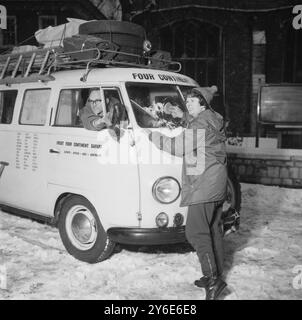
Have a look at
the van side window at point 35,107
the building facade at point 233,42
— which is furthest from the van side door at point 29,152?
the building facade at point 233,42

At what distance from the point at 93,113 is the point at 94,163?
1.91ft

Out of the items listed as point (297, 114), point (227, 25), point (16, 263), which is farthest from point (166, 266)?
point (227, 25)

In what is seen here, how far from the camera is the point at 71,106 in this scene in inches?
203

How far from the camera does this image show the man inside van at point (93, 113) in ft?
15.5

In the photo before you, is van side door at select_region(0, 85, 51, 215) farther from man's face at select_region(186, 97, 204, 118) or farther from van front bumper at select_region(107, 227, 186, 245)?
man's face at select_region(186, 97, 204, 118)

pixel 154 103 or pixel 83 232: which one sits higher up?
pixel 154 103

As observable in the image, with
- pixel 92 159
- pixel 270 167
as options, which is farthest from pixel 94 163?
pixel 270 167

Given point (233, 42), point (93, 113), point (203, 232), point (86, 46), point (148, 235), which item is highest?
point (233, 42)

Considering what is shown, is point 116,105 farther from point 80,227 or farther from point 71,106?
point 80,227

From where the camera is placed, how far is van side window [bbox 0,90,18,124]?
19.9ft

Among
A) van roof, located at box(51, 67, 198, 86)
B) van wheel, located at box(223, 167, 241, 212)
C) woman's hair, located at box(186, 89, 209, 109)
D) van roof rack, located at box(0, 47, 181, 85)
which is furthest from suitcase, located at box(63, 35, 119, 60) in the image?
van wheel, located at box(223, 167, 241, 212)

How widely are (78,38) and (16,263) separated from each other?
2.77 metres

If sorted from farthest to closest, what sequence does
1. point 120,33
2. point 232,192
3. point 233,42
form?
point 233,42 < point 120,33 < point 232,192

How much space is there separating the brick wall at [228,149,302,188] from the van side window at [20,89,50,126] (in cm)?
461
